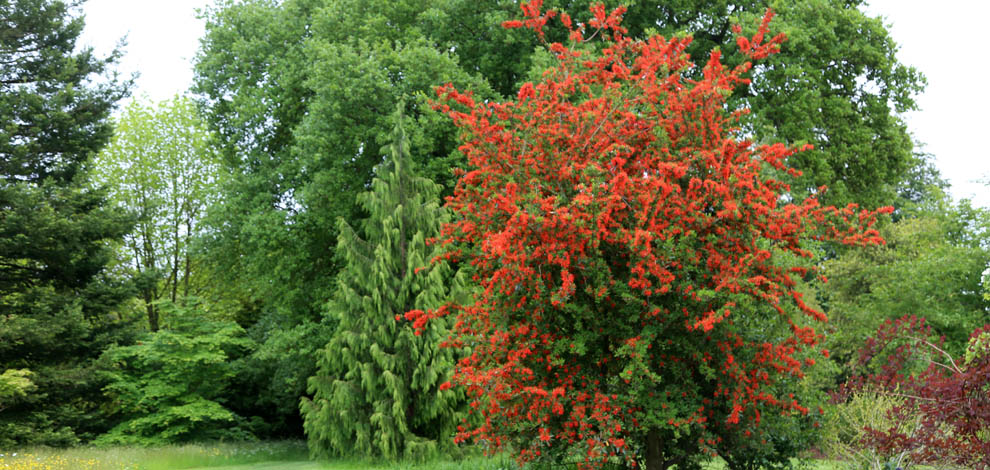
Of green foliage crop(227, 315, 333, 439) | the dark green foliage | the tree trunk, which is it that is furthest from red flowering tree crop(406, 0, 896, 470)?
the tree trunk

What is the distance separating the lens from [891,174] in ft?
59.6

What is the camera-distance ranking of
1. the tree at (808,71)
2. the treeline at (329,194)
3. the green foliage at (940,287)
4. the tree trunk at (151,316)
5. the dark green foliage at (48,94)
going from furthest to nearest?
the tree trunk at (151,316) < the green foliage at (940,287) < the dark green foliage at (48,94) < the tree at (808,71) < the treeline at (329,194)

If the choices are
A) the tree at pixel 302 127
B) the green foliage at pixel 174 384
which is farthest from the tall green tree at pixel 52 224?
the tree at pixel 302 127

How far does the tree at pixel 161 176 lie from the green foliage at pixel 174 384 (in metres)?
5.31

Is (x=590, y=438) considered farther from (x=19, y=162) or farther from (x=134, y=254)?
(x=134, y=254)

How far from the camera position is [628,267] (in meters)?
6.68

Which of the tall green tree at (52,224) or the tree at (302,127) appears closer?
the tree at (302,127)

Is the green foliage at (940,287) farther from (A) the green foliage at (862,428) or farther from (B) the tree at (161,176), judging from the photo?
(B) the tree at (161,176)

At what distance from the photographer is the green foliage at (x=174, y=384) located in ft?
67.3

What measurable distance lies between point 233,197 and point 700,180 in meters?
15.2

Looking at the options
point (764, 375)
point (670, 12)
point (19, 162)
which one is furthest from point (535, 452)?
point (19, 162)

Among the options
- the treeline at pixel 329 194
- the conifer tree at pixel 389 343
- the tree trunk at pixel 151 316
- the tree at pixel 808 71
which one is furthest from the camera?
the tree trunk at pixel 151 316

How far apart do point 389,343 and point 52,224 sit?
28.6 ft

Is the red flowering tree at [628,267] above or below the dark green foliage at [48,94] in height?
below
